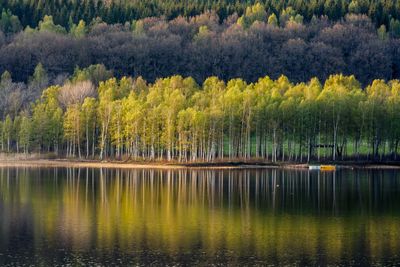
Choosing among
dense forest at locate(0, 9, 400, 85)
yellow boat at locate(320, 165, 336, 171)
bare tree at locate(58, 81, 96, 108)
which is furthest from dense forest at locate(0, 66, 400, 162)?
dense forest at locate(0, 9, 400, 85)

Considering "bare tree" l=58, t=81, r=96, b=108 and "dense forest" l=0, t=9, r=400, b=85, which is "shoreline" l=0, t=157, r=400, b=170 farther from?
"dense forest" l=0, t=9, r=400, b=85

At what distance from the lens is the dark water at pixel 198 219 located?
1863 inches

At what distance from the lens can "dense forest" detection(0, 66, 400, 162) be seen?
119 metres

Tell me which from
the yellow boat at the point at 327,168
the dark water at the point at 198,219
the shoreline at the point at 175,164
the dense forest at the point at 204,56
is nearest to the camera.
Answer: the dark water at the point at 198,219

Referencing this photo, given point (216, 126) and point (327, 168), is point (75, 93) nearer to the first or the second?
point (216, 126)

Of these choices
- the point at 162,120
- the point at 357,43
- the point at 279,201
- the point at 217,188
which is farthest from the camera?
the point at 357,43

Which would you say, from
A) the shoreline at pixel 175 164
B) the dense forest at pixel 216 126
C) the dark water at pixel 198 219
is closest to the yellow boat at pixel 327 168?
the shoreline at pixel 175 164

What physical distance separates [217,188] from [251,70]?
3999 inches

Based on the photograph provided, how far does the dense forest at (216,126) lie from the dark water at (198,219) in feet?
73.6

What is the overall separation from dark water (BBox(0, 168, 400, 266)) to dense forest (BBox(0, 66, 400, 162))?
22.4m

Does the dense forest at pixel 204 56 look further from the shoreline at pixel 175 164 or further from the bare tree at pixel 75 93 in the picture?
the shoreline at pixel 175 164

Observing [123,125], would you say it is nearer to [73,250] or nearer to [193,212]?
[193,212]

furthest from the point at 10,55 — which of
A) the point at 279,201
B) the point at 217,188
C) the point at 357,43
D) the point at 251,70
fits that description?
the point at 279,201

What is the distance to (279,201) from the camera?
72.9m
